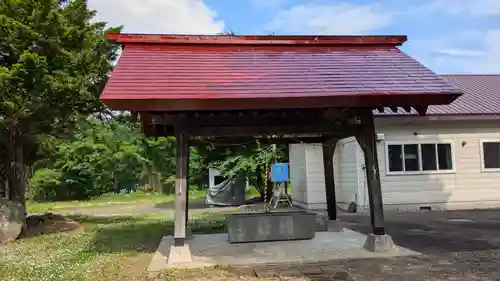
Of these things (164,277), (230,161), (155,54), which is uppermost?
(155,54)

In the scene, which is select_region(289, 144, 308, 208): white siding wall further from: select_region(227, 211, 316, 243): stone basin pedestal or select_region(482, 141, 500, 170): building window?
select_region(227, 211, 316, 243): stone basin pedestal

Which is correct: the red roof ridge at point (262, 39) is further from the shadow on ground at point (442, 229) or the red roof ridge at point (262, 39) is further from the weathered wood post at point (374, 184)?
the shadow on ground at point (442, 229)

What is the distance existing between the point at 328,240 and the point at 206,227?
404cm

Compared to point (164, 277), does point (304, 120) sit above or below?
above

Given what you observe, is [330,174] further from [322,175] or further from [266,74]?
[322,175]

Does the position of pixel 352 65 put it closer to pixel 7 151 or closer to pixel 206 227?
pixel 206 227

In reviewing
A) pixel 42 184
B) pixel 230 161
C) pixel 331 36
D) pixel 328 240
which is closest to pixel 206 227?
pixel 328 240

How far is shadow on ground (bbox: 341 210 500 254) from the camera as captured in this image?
8.02 m

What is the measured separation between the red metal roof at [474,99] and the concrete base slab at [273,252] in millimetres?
6798

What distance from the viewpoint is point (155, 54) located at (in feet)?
24.5

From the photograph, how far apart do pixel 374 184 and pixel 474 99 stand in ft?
33.9

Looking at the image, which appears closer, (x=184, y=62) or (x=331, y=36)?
(x=184, y=62)

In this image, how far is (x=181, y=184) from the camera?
7.02 m

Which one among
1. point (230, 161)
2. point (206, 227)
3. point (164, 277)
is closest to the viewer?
point (164, 277)
